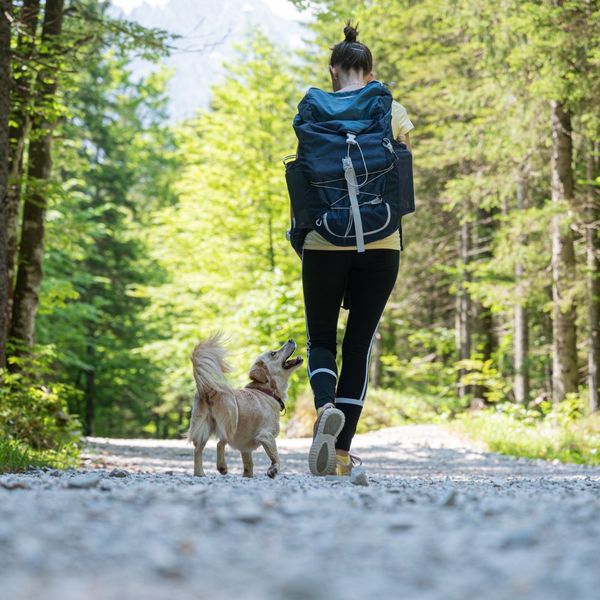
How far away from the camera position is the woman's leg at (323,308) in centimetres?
490

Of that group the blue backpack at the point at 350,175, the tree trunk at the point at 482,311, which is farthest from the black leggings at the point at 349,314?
the tree trunk at the point at 482,311

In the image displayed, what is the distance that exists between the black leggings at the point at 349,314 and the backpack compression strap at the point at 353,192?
19cm

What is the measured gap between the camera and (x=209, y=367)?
560 cm

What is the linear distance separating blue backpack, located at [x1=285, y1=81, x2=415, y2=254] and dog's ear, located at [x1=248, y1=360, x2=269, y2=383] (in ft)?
4.80

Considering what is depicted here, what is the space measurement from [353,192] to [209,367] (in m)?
1.63

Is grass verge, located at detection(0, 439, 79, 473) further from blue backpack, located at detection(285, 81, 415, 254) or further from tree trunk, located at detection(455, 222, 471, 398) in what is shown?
tree trunk, located at detection(455, 222, 471, 398)

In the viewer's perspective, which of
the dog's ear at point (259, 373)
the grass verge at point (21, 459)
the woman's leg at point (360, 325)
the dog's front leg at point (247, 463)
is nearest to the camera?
the woman's leg at point (360, 325)

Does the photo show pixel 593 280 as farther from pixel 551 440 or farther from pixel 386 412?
pixel 386 412

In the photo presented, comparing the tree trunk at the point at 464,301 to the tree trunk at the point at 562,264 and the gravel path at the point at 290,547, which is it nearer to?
the tree trunk at the point at 562,264

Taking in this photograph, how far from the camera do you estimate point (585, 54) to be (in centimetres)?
1191

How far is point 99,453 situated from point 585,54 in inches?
351

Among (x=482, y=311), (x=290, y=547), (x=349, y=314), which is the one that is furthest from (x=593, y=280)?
(x=290, y=547)

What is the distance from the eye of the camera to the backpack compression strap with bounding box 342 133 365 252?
470 centimetres

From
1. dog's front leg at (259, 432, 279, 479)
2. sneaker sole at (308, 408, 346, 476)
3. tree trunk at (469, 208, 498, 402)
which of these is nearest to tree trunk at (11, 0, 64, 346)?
dog's front leg at (259, 432, 279, 479)
